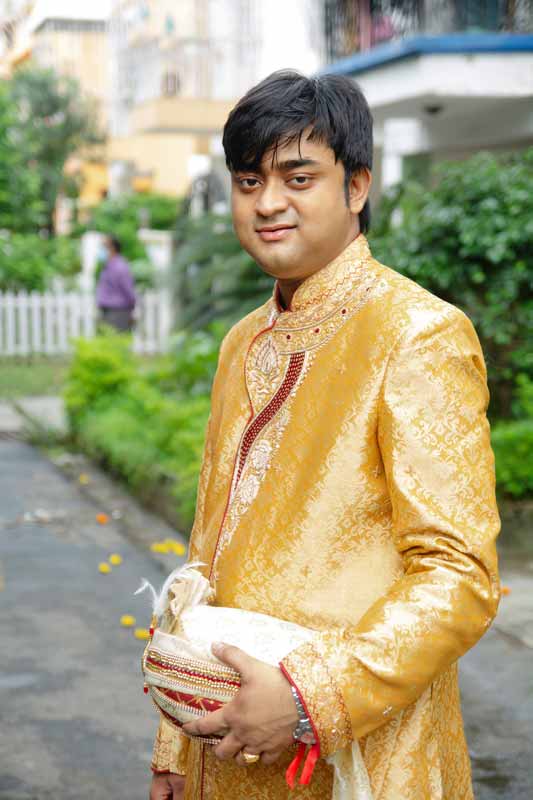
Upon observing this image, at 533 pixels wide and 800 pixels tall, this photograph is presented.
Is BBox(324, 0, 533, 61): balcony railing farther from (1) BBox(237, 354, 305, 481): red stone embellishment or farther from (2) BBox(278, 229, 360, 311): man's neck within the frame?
(1) BBox(237, 354, 305, 481): red stone embellishment

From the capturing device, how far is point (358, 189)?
1.93 metres

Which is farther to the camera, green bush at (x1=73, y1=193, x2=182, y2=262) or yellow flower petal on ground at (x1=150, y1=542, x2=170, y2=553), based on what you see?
green bush at (x1=73, y1=193, x2=182, y2=262)

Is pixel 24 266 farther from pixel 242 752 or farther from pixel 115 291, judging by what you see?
pixel 242 752

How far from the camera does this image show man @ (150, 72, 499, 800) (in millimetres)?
1661

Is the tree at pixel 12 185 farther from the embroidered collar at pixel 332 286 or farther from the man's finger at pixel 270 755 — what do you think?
the man's finger at pixel 270 755

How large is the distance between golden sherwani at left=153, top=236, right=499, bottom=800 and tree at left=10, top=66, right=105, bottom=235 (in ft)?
103

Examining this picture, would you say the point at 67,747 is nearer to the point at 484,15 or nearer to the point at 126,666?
the point at 126,666

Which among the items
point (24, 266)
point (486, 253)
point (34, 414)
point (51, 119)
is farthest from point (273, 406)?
point (51, 119)

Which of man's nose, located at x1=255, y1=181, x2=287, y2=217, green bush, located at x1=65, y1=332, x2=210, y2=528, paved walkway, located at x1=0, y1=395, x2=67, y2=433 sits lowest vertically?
paved walkway, located at x1=0, y1=395, x2=67, y2=433

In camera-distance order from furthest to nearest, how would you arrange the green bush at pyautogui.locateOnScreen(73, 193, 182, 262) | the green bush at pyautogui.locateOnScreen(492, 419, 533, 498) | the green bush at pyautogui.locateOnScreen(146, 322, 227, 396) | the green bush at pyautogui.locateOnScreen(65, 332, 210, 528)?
the green bush at pyautogui.locateOnScreen(73, 193, 182, 262) → the green bush at pyautogui.locateOnScreen(146, 322, 227, 396) → the green bush at pyautogui.locateOnScreen(65, 332, 210, 528) → the green bush at pyautogui.locateOnScreen(492, 419, 533, 498)

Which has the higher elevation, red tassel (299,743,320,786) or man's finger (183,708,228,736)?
man's finger (183,708,228,736)

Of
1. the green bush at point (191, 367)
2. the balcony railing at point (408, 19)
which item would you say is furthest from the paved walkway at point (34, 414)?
the balcony railing at point (408, 19)

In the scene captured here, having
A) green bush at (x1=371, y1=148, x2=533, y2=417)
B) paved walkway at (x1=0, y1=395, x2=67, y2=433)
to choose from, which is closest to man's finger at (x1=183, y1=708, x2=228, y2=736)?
green bush at (x1=371, y1=148, x2=533, y2=417)

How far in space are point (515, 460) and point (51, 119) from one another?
29.2 metres
